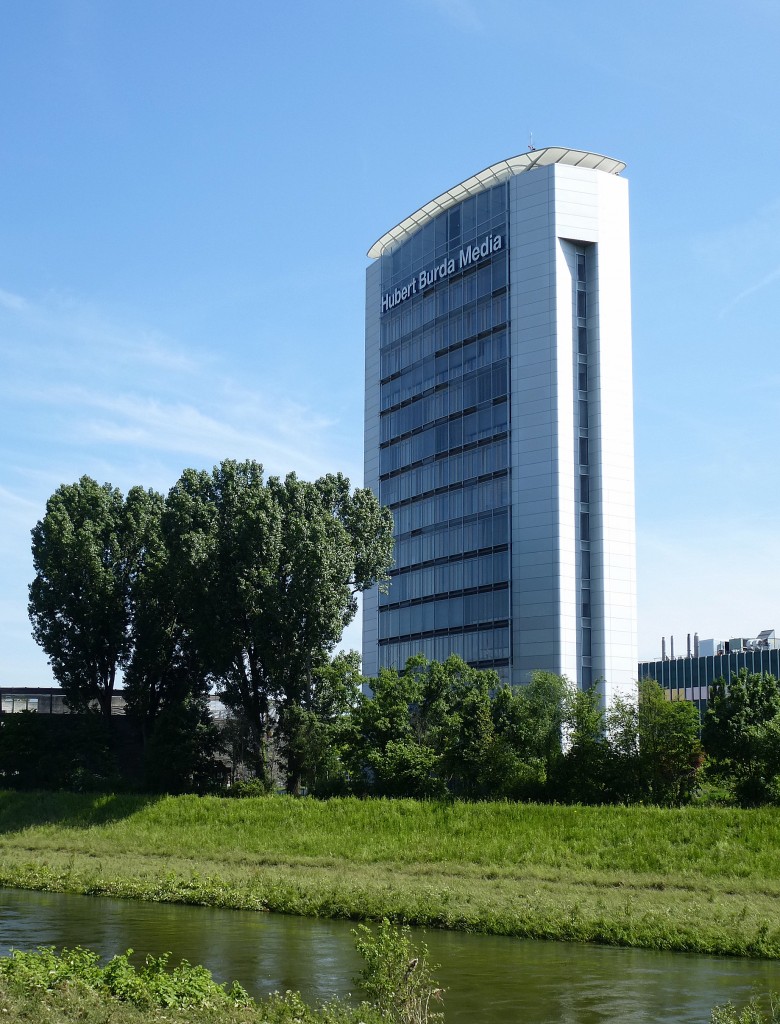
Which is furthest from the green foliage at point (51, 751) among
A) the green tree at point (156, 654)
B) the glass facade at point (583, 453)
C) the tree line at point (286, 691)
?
the glass facade at point (583, 453)

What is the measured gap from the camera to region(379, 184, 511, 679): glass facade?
294ft

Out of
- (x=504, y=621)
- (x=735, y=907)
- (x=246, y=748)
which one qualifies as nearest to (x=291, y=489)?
(x=246, y=748)

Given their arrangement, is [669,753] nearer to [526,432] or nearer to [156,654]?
[156,654]

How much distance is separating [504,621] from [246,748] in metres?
26.7

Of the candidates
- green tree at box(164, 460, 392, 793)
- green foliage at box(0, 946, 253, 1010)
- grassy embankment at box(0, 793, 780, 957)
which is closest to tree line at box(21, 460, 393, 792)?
green tree at box(164, 460, 392, 793)

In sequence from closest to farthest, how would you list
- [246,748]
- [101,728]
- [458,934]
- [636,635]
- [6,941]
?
[6,941]
[458,934]
[246,748]
[101,728]
[636,635]

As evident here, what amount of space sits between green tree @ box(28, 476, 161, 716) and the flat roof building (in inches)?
1088

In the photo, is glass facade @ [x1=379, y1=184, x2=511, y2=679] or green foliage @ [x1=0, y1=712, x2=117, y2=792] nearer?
green foliage @ [x1=0, y1=712, x2=117, y2=792]

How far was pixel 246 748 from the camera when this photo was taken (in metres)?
66.2

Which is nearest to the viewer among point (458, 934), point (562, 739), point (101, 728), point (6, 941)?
point (6, 941)

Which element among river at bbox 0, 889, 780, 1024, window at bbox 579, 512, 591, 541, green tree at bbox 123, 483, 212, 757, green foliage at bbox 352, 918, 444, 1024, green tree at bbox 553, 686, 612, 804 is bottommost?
river at bbox 0, 889, 780, 1024

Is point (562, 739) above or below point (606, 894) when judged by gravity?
above

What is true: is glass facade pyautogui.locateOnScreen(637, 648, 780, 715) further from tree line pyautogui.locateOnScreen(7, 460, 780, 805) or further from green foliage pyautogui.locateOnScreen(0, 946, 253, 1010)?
green foliage pyautogui.locateOnScreen(0, 946, 253, 1010)

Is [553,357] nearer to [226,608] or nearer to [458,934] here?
[226,608]
